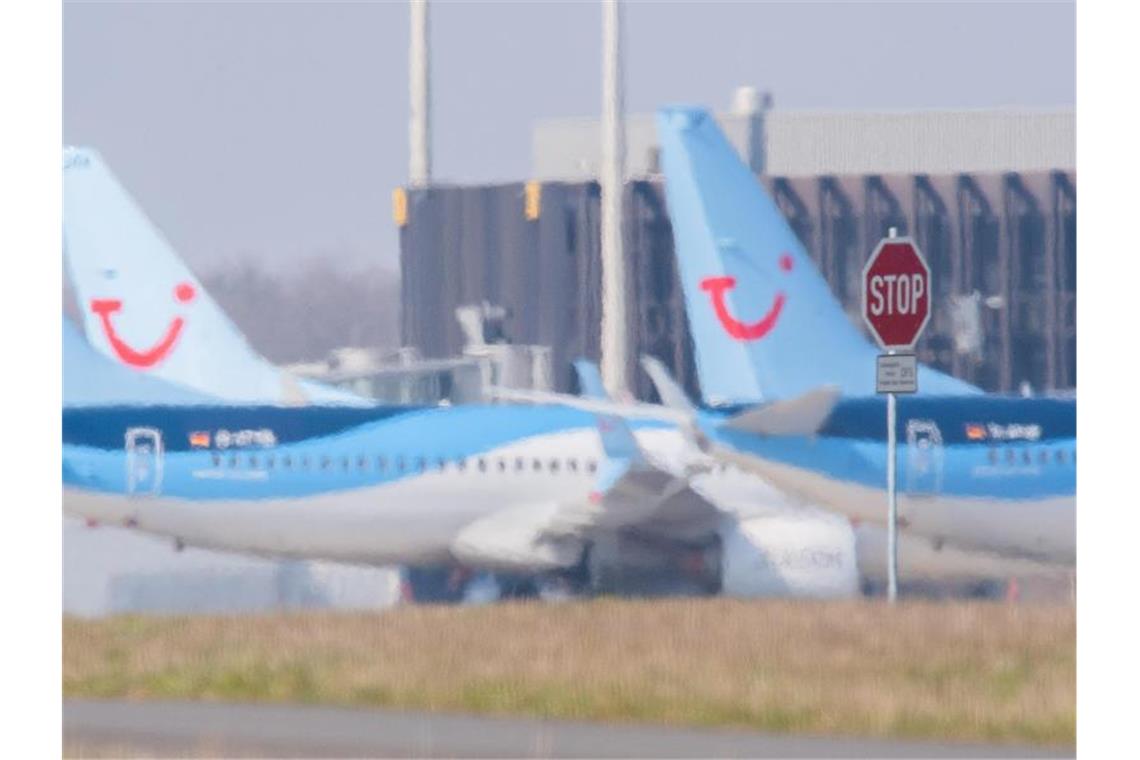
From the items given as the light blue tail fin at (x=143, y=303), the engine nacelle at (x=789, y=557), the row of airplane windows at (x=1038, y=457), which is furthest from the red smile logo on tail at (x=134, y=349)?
the row of airplane windows at (x=1038, y=457)

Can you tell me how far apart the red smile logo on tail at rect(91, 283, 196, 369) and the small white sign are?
60.9ft

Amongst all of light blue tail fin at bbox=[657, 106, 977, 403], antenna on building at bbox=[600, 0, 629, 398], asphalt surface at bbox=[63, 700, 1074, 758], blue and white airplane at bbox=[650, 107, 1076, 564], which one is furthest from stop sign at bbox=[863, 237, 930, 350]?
antenna on building at bbox=[600, 0, 629, 398]

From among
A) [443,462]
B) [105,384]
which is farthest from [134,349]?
[443,462]

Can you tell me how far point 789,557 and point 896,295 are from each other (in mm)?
11565

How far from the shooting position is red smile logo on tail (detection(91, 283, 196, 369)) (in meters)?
37.1

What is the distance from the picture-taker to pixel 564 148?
6044 centimetres

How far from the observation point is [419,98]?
5859 centimetres

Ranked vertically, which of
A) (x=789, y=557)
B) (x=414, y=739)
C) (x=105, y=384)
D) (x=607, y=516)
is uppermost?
(x=105, y=384)

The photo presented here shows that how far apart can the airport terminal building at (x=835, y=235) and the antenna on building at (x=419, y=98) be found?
3152 millimetres

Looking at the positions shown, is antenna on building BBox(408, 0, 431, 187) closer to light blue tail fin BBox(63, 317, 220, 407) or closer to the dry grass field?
light blue tail fin BBox(63, 317, 220, 407)

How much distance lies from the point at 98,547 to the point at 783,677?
17.5 metres

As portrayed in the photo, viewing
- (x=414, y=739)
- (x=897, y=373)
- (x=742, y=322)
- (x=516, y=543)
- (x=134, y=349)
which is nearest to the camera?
(x=414, y=739)

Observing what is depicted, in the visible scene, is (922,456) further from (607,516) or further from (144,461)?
(144,461)

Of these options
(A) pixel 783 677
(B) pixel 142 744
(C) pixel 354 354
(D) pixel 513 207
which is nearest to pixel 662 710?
(A) pixel 783 677
